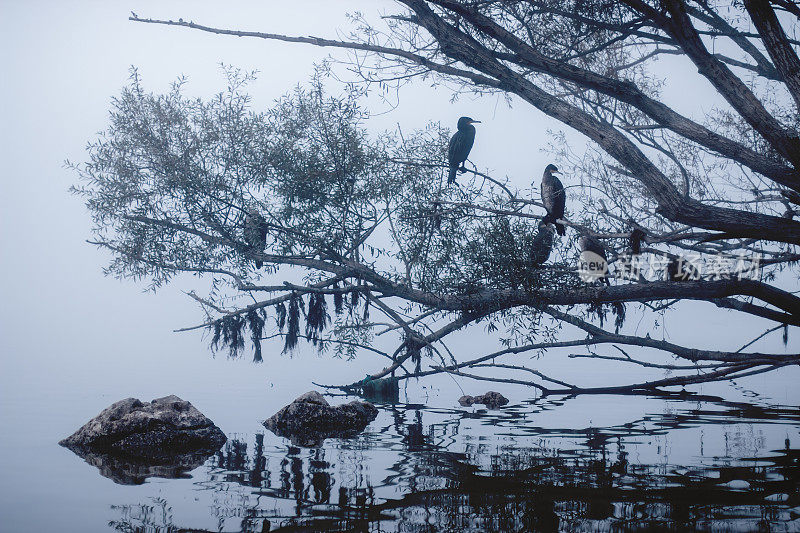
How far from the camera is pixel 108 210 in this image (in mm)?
13375

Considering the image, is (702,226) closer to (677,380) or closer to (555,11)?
(677,380)

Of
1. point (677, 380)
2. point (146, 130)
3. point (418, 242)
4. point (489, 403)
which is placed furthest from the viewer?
point (489, 403)

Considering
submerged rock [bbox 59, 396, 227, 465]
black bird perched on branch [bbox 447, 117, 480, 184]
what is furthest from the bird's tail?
submerged rock [bbox 59, 396, 227, 465]

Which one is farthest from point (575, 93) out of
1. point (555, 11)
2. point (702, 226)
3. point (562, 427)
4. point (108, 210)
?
point (108, 210)

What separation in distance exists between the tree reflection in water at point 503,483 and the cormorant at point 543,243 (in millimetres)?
2815

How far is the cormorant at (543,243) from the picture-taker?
10422mm

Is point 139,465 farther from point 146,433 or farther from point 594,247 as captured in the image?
point 594,247

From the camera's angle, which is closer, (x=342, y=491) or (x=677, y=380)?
(x=342, y=491)

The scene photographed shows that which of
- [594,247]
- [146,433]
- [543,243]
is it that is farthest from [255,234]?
[594,247]

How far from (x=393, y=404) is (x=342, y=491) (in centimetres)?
1100

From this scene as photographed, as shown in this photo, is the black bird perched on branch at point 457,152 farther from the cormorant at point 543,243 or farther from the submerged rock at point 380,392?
the submerged rock at point 380,392

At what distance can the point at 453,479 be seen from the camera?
8500mm

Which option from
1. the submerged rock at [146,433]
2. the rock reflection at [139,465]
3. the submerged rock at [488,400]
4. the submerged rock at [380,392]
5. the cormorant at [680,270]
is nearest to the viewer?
the rock reflection at [139,465]

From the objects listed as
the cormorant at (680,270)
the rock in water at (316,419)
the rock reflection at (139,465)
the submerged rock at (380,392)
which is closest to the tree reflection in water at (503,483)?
the rock reflection at (139,465)
